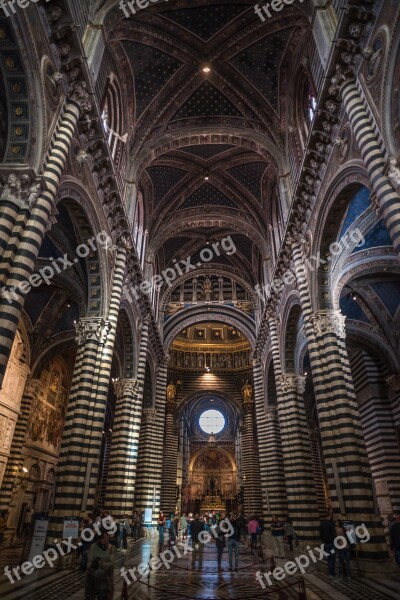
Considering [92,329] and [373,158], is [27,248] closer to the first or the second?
[92,329]

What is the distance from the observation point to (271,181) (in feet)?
79.4

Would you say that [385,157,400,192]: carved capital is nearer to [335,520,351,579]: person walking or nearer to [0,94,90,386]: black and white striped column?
[335,520,351,579]: person walking

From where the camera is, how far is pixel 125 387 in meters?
19.4

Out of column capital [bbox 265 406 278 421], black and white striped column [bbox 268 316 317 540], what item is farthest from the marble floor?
column capital [bbox 265 406 278 421]

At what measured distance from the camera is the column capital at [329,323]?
46.0ft

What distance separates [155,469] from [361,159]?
78.4 feet

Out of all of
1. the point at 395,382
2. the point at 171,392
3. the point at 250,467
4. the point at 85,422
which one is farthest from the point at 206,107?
the point at 250,467

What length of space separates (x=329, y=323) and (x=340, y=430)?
3889mm

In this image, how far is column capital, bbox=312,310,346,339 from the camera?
1402 cm

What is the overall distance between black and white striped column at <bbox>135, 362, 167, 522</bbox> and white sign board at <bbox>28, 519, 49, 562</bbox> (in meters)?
17.7

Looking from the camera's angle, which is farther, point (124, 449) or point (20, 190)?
point (124, 449)

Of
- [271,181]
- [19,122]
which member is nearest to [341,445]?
[19,122]

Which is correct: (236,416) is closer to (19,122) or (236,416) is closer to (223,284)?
(223,284)

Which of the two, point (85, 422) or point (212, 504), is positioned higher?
point (85, 422)
